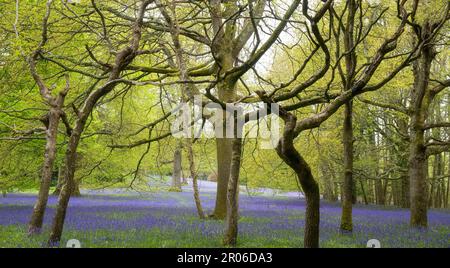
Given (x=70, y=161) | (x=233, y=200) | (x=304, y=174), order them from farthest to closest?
(x=233, y=200)
(x=70, y=161)
(x=304, y=174)

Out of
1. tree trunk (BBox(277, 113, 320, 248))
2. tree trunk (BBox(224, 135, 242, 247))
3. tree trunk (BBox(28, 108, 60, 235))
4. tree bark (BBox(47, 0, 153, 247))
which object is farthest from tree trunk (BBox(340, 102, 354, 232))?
tree trunk (BBox(28, 108, 60, 235))

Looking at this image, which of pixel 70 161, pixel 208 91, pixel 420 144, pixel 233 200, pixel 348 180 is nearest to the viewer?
pixel 208 91

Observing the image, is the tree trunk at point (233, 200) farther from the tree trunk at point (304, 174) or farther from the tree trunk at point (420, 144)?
the tree trunk at point (420, 144)

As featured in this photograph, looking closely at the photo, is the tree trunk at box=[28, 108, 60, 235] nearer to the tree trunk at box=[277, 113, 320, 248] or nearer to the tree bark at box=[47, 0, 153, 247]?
the tree bark at box=[47, 0, 153, 247]

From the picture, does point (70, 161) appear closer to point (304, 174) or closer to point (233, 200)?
point (233, 200)

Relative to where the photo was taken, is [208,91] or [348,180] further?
[348,180]

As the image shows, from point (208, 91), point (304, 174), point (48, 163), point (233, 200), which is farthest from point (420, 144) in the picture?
point (48, 163)

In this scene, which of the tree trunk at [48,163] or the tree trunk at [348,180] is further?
the tree trunk at [348,180]

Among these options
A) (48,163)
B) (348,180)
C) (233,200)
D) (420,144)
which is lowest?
(233,200)

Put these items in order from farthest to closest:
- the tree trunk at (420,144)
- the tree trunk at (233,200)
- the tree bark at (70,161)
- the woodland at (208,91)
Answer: the tree trunk at (420,144), the tree trunk at (233,200), the tree bark at (70,161), the woodland at (208,91)

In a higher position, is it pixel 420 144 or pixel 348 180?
pixel 420 144

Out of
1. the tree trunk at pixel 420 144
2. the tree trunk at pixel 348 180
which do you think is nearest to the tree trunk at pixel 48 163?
the tree trunk at pixel 348 180
